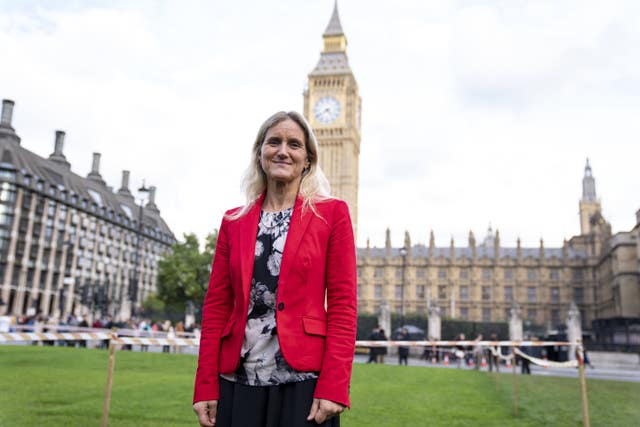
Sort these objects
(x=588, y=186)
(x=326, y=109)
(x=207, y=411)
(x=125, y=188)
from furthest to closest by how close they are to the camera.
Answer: (x=588, y=186) < (x=125, y=188) < (x=326, y=109) < (x=207, y=411)

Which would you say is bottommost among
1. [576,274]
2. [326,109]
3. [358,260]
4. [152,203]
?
[576,274]

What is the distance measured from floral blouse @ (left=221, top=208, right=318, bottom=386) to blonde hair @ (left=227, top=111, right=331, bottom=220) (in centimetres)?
20

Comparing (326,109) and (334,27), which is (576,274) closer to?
(326,109)

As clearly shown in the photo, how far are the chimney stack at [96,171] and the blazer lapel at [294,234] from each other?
78.9 m

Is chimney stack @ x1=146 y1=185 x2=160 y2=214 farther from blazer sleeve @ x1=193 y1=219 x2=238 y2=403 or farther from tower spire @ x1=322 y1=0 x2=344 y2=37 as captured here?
blazer sleeve @ x1=193 y1=219 x2=238 y2=403

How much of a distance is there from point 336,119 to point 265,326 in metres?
74.4

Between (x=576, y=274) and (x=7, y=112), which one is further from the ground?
(x=7, y=112)

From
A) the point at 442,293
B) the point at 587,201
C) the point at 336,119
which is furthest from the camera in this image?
the point at 587,201

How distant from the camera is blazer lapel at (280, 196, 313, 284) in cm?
235

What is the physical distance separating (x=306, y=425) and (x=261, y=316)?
49 cm

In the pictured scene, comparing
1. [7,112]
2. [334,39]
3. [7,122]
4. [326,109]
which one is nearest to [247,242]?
[7,122]

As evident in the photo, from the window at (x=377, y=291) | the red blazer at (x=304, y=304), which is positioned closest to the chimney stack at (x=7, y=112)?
the window at (x=377, y=291)

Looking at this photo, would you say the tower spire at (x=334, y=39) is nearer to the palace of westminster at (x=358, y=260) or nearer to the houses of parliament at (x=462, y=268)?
the palace of westminster at (x=358, y=260)

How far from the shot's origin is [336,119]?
7538 centimetres
